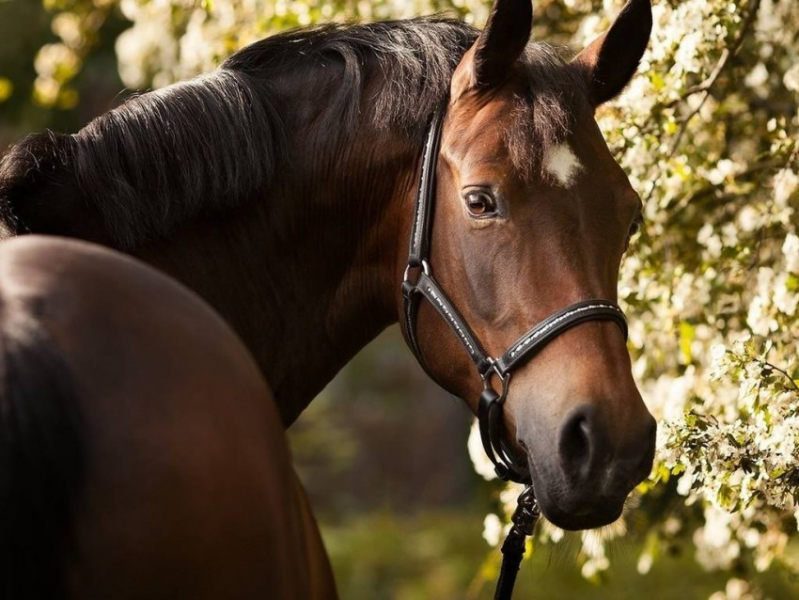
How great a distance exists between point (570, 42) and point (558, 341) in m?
2.91

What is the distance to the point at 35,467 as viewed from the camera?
1434 millimetres

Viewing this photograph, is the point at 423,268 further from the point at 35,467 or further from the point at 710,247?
the point at 710,247

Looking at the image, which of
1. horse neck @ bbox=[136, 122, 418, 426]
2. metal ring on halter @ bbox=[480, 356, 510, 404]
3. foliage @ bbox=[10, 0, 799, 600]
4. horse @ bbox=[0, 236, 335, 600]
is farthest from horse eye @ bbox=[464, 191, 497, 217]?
horse @ bbox=[0, 236, 335, 600]

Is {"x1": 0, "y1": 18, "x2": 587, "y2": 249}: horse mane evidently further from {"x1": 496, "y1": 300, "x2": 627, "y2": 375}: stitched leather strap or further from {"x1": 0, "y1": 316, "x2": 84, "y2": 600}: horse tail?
{"x1": 0, "y1": 316, "x2": 84, "y2": 600}: horse tail

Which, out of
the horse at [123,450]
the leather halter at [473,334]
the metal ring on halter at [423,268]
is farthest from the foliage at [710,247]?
the horse at [123,450]

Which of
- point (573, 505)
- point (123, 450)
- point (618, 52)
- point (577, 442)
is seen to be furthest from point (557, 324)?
point (123, 450)

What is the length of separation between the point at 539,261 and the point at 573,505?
55cm

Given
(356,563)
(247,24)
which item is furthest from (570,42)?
(356,563)

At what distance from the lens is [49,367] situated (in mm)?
1466

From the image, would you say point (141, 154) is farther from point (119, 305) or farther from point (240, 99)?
point (119, 305)

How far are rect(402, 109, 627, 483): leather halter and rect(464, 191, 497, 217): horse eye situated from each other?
13 centimetres

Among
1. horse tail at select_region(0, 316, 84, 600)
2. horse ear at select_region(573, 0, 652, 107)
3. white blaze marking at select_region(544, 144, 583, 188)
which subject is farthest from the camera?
horse ear at select_region(573, 0, 652, 107)

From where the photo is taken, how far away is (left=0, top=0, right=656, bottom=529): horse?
2.33m

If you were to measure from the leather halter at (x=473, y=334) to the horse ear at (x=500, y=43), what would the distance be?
15 cm
